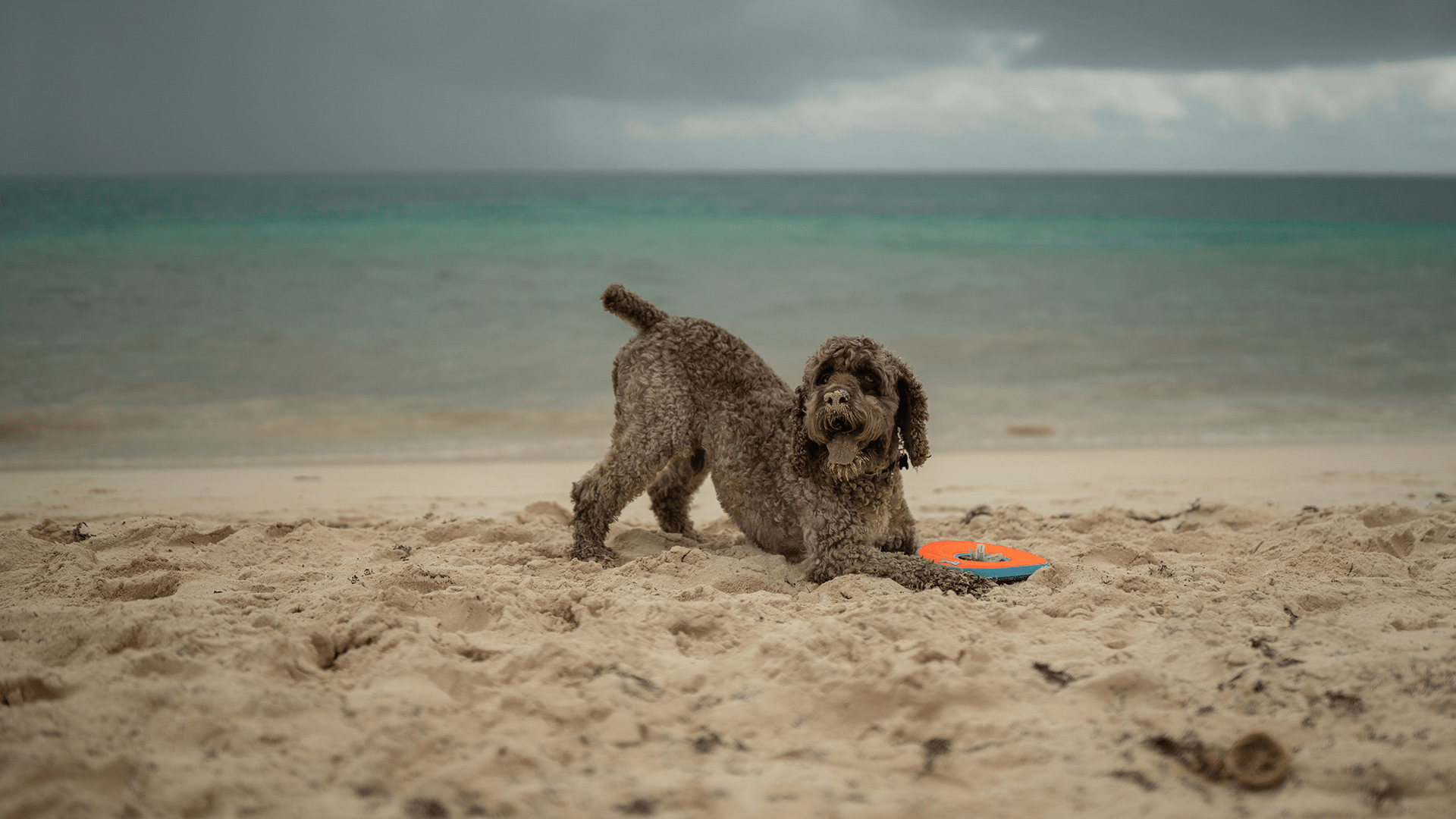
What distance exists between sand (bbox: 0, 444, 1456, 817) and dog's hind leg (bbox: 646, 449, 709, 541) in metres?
0.33

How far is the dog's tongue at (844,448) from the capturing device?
3.50 m

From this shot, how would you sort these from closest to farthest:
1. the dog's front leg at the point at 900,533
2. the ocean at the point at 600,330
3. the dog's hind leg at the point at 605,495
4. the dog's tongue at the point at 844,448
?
the dog's tongue at the point at 844,448, the dog's front leg at the point at 900,533, the dog's hind leg at the point at 605,495, the ocean at the point at 600,330

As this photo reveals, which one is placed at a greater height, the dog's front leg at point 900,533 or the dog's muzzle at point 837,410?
the dog's muzzle at point 837,410

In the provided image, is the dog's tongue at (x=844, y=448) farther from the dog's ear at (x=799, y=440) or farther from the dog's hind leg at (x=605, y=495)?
the dog's hind leg at (x=605, y=495)

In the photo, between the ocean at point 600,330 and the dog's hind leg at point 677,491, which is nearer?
the dog's hind leg at point 677,491

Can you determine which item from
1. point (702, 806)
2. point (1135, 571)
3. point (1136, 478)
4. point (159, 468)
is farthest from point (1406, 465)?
point (159, 468)

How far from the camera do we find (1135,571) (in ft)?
12.4

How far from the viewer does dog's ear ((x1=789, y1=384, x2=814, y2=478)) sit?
375cm

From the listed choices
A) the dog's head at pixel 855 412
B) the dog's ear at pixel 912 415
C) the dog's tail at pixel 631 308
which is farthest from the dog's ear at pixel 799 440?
the dog's tail at pixel 631 308

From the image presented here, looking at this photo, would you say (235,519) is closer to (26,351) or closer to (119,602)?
(119,602)

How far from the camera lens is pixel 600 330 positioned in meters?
13.8

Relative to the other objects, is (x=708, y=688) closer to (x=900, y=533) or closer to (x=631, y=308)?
(x=900, y=533)

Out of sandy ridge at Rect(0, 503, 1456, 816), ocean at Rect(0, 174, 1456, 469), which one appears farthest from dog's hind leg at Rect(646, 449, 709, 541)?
ocean at Rect(0, 174, 1456, 469)

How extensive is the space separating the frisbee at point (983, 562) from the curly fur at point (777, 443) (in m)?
0.15
